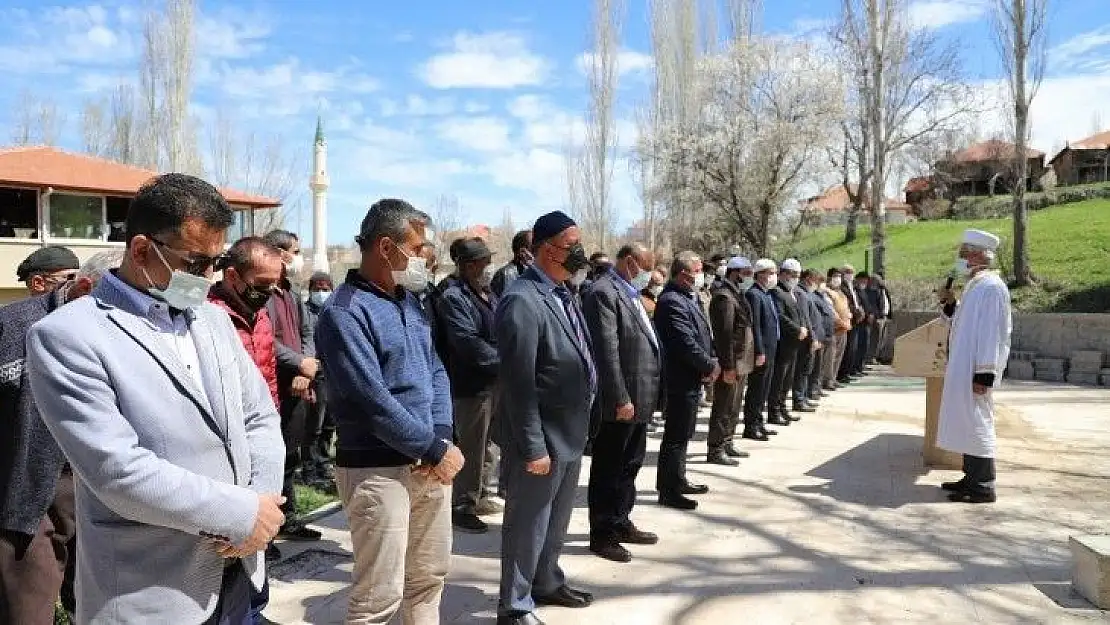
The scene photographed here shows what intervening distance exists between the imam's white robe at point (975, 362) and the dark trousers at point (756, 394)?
7.54ft

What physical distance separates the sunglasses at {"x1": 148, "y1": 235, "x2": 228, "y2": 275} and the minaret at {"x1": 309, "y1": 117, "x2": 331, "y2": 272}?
36.2 metres

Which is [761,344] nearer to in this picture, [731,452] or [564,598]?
[731,452]

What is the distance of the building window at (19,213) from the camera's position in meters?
A: 24.3

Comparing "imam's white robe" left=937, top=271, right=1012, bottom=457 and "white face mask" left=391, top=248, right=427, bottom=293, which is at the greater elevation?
"white face mask" left=391, top=248, right=427, bottom=293

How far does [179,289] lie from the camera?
6.89 ft

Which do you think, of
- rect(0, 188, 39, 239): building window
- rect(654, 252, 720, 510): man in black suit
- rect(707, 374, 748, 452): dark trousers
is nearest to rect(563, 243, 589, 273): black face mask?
rect(654, 252, 720, 510): man in black suit

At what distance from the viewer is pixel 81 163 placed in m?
26.9

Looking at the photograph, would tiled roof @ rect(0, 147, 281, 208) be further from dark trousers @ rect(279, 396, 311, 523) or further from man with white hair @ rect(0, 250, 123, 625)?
man with white hair @ rect(0, 250, 123, 625)

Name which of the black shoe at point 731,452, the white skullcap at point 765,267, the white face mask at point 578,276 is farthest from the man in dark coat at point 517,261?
the white skullcap at point 765,267

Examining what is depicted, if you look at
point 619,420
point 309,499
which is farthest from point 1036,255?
point 309,499

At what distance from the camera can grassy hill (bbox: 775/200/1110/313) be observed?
56.6 ft

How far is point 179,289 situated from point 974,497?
623cm

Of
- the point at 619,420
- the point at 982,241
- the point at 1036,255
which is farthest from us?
the point at 1036,255

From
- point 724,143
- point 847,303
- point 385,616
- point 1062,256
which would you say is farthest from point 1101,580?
point 724,143
